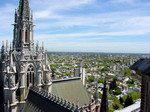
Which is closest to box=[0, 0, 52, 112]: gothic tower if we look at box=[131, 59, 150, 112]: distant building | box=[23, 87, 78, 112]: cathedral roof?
box=[23, 87, 78, 112]: cathedral roof

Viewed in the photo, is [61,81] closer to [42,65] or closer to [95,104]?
[42,65]

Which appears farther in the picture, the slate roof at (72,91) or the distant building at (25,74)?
the slate roof at (72,91)

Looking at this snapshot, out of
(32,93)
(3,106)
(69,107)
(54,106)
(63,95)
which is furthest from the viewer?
(63,95)

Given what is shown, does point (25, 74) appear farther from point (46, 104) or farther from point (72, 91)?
point (46, 104)

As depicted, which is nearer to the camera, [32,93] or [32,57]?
[32,93]

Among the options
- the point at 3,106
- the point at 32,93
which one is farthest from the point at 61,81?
the point at 3,106

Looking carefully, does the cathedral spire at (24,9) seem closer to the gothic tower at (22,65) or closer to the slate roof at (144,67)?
the gothic tower at (22,65)

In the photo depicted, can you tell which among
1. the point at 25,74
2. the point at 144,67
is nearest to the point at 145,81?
the point at 144,67

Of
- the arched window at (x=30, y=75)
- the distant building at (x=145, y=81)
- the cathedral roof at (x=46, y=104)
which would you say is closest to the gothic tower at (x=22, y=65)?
the arched window at (x=30, y=75)
